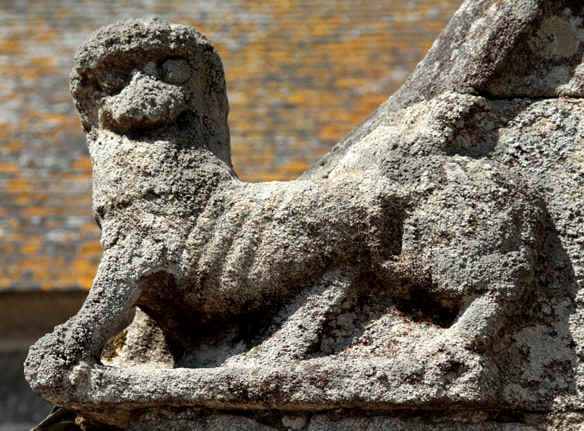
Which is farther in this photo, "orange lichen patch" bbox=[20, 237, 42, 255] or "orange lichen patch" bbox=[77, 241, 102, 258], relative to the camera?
"orange lichen patch" bbox=[20, 237, 42, 255]

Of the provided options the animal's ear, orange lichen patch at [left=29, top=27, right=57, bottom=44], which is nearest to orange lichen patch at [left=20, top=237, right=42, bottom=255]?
orange lichen patch at [left=29, top=27, right=57, bottom=44]

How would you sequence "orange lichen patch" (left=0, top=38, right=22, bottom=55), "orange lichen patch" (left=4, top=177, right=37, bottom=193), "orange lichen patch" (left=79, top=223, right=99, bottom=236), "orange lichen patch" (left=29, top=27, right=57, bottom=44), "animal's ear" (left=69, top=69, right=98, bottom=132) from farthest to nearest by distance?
"orange lichen patch" (left=29, top=27, right=57, bottom=44) < "orange lichen patch" (left=0, top=38, right=22, bottom=55) < "orange lichen patch" (left=4, top=177, right=37, bottom=193) < "orange lichen patch" (left=79, top=223, right=99, bottom=236) < "animal's ear" (left=69, top=69, right=98, bottom=132)

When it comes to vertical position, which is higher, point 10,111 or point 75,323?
point 75,323

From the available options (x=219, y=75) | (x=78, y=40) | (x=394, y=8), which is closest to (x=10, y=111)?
(x=78, y=40)

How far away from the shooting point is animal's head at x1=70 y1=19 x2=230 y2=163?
3.07 m

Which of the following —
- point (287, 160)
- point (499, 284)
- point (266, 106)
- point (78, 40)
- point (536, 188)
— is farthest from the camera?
point (78, 40)

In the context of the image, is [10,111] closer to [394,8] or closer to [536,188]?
[394,8]

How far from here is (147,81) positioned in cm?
309

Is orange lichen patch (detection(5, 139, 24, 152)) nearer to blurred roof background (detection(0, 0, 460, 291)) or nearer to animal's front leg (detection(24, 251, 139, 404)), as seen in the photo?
blurred roof background (detection(0, 0, 460, 291))

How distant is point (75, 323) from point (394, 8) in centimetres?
942

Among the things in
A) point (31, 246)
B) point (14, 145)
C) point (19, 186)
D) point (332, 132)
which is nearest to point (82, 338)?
point (31, 246)

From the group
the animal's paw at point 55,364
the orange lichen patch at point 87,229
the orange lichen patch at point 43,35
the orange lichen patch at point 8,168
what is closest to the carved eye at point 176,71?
the animal's paw at point 55,364

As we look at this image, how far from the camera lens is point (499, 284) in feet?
8.98

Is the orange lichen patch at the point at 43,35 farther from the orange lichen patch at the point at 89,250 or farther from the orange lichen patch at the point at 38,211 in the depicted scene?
the orange lichen patch at the point at 89,250
